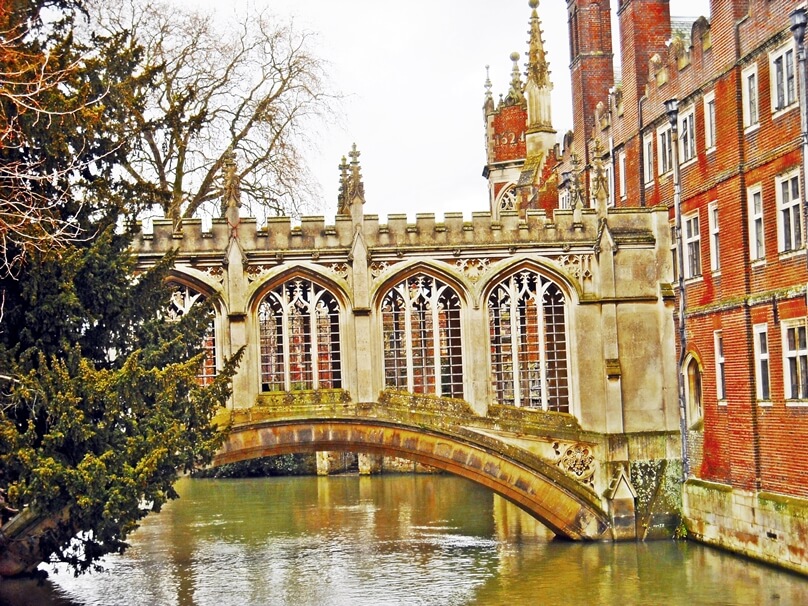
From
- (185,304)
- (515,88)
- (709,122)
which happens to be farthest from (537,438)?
(515,88)

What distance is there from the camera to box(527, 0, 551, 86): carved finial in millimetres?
35750

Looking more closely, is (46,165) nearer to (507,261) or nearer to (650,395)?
(507,261)

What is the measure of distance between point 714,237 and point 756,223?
61.5 inches

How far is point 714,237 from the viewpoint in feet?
71.5

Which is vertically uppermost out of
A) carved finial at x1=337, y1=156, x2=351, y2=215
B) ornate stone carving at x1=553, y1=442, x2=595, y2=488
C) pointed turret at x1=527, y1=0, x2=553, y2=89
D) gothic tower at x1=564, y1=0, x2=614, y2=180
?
pointed turret at x1=527, y1=0, x2=553, y2=89

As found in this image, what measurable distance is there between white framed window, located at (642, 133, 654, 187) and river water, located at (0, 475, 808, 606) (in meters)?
6.88

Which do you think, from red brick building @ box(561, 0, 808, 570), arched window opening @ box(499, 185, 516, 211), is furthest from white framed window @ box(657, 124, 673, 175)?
arched window opening @ box(499, 185, 516, 211)

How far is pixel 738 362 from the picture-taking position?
20.8 m

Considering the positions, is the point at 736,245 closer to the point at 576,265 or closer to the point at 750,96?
the point at 750,96

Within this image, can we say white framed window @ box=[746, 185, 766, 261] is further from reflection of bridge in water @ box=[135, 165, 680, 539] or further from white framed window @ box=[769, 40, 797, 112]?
reflection of bridge in water @ box=[135, 165, 680, 539]

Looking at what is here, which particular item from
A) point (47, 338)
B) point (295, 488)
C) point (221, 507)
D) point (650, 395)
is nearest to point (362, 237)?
point (650, 395)

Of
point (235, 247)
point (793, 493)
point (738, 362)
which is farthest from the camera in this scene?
point (235, 247)

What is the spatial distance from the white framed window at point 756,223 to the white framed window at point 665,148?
3.64m

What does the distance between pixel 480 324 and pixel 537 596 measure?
17.7 feet
